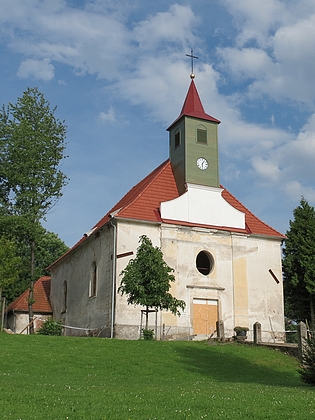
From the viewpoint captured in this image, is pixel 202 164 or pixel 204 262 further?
pixel 202 164

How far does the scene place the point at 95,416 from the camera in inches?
389

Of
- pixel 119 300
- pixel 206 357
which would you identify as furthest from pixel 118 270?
pixel 206 357

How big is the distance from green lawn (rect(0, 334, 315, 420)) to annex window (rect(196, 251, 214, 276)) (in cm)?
709

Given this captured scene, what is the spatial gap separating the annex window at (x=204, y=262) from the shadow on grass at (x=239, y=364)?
755 centimetres

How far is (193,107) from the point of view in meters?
36.8

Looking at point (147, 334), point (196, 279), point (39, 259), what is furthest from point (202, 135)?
point (39, 259)

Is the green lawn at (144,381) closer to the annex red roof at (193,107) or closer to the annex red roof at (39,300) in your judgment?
the annex red roof at (193,107)

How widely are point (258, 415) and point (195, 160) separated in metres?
25.3

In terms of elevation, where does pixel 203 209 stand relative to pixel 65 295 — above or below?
above

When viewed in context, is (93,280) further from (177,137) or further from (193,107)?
(193,107)

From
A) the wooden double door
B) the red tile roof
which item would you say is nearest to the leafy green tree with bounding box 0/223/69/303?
the red tile roof

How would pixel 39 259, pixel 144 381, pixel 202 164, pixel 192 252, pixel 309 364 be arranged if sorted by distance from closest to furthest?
pixel 309 364 < pixel 144 381 < pixel 192 252 < pixel 202 164 < pixel 39 259

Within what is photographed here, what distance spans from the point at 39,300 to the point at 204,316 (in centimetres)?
1850

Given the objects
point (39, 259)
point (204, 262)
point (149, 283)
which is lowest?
point (149, 283)
